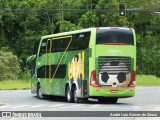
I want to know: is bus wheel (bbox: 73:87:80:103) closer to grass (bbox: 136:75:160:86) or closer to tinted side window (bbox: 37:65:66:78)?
tinted side window (bbox: 37:65:66:78)

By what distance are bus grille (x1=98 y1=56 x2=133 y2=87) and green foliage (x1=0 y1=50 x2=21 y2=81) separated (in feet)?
123

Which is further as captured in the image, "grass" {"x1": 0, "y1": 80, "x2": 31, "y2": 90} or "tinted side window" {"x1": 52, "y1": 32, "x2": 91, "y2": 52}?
"grass" {"x1": 0, "y1": 80, "x2": 31, "y2": 90}

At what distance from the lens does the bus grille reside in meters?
27.5

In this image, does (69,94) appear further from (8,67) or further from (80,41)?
(8,67)

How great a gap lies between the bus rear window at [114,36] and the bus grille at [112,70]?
2.70ft

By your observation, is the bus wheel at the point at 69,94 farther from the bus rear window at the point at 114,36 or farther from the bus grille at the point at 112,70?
the bus rear window at the point at 114,36

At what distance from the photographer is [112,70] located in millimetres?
27516

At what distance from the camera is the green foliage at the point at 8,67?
211ft

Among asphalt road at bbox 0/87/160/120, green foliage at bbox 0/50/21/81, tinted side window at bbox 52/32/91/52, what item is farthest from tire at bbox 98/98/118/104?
green foliage at bbox 0/50/21/81

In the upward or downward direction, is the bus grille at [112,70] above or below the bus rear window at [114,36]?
below

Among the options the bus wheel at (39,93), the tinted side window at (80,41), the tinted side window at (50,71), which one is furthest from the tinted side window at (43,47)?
the tinted side window at (80,41)

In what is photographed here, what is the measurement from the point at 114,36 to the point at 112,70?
5.69 ft

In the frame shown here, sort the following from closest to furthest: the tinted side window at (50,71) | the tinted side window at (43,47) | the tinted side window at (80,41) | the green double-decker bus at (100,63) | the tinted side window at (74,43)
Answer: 1. the green double-decker bus at (100,63)
2. the tinted side window at (80,41)
3. the tinted side window at (74,43)
4. the tinted side window at (50,71)
5. the tinted side window at (43,47)

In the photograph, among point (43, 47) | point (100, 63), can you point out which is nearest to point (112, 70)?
point (100, 63)
